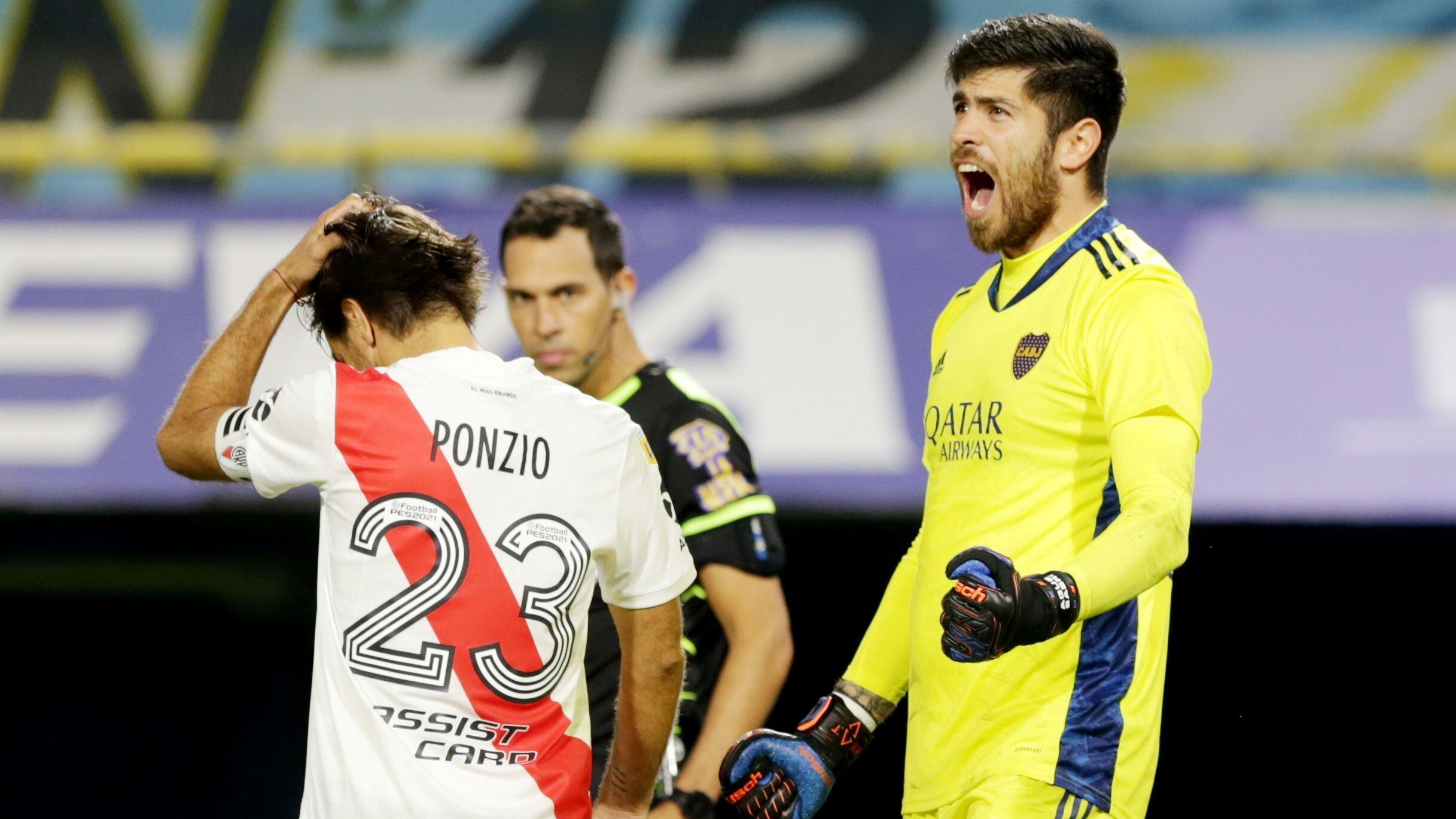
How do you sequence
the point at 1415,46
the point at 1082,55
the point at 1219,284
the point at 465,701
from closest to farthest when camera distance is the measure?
the point at 465,701
the point at 1082,55
the point at 1219,284
the point at 1415,46

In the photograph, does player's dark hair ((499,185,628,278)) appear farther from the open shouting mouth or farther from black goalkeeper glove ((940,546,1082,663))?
black goalkeeper glove ((940,546,1082,663))

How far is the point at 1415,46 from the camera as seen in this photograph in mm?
5500

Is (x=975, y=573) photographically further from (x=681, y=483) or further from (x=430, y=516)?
(x=681, y=483)

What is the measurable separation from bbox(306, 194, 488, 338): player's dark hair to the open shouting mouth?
80 cm

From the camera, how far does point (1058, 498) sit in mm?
2367

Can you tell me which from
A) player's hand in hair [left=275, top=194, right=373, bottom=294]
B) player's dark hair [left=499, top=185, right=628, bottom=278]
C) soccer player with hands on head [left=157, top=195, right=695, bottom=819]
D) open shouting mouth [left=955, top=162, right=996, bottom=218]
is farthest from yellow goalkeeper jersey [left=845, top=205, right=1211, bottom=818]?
player's dark hair [left=499, top=185, right=628, bottom=278]

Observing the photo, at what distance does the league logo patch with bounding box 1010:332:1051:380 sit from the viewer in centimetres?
241

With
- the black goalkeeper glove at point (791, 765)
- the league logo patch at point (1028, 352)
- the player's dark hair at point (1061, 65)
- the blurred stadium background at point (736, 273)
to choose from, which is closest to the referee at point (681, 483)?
the black goalkeeper glove at point (791, 765)

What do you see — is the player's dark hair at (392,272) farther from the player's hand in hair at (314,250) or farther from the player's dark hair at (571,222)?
the player's dark hair at (571,222)

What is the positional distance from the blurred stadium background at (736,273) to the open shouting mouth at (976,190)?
7.79 ft

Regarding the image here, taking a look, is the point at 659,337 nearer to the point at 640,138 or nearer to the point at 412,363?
the point at 640,138

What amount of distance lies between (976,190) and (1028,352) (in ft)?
1.00

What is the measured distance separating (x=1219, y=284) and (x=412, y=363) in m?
3.24

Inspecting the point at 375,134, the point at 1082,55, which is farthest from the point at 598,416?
the point at 375,134
